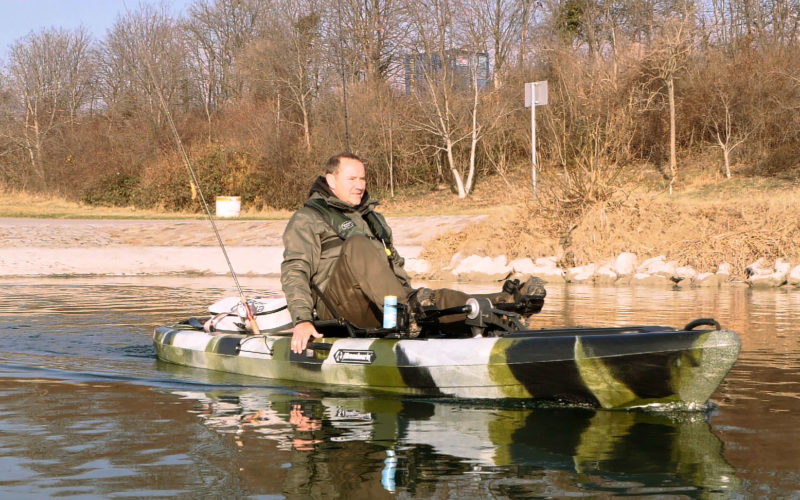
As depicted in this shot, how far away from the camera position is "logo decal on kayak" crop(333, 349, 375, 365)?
7043 mm

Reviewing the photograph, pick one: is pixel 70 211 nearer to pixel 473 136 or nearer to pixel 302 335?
pixel 473 136

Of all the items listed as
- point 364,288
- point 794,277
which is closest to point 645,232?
point 794,277

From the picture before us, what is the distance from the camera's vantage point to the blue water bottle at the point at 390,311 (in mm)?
6840

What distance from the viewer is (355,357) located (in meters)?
7.11

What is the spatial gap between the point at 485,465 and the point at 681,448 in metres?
1.08

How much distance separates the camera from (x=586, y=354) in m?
6.20

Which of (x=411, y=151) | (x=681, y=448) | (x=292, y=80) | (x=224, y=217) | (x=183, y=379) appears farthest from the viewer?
(x=292, y=80)

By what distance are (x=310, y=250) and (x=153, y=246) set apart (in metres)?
16.1

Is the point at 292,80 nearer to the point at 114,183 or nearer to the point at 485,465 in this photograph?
the point at 114,183

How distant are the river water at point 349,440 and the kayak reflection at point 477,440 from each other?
0.01m

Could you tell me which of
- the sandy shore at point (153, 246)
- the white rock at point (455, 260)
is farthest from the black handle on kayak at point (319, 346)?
the sandy shore at point (153, 246)

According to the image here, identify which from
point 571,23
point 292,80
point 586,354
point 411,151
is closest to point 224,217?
point 411,151

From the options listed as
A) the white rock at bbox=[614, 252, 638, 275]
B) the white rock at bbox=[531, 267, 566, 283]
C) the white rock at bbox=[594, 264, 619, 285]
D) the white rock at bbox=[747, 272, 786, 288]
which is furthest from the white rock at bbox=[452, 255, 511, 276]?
the white rock at bbox=[747, 272, 786, 288]

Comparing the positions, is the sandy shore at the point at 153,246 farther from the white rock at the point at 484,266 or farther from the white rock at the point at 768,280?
the white rock at the point at 768,280
